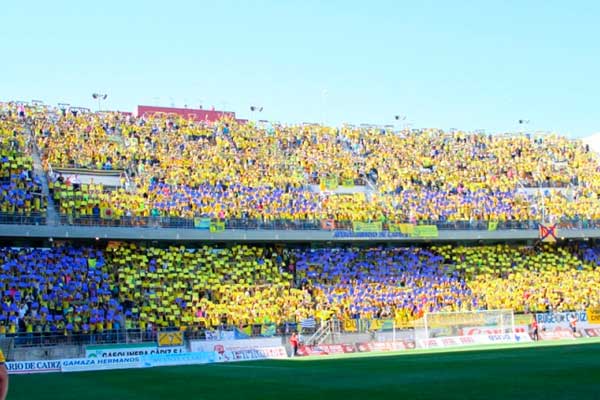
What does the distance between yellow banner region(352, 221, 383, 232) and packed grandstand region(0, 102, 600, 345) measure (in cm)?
9

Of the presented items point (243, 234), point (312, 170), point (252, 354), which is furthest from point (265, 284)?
point (312, 170)

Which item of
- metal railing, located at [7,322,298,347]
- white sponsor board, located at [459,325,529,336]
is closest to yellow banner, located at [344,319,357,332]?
metal railing, located at [7,322,298,347]

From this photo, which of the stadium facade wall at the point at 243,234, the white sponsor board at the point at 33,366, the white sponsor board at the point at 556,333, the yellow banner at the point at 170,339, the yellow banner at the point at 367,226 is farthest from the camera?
the yellow banner at the point at 367,226

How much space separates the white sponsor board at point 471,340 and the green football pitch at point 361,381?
35.4ft

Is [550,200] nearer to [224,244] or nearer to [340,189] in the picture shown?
[340,189]

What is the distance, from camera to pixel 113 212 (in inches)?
1705

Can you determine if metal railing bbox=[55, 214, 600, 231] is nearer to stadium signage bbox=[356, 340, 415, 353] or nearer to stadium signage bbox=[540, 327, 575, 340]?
stadium signage bbox=[356, 340, 415, 353]

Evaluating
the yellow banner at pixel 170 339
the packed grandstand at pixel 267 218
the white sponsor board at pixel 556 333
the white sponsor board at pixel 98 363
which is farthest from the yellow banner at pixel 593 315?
the white sponsor board at pixel 98 363

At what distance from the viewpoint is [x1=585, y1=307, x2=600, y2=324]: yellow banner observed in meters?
45.7

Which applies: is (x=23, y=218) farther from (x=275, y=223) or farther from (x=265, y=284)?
(x=275, y=223)

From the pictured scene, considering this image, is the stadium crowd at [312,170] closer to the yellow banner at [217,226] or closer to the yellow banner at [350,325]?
the yellow banner at [217,226]

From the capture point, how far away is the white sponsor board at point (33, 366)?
107 ft

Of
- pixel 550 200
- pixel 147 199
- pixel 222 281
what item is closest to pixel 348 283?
pixel 222 281

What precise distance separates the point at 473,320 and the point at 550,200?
60.3 ft
